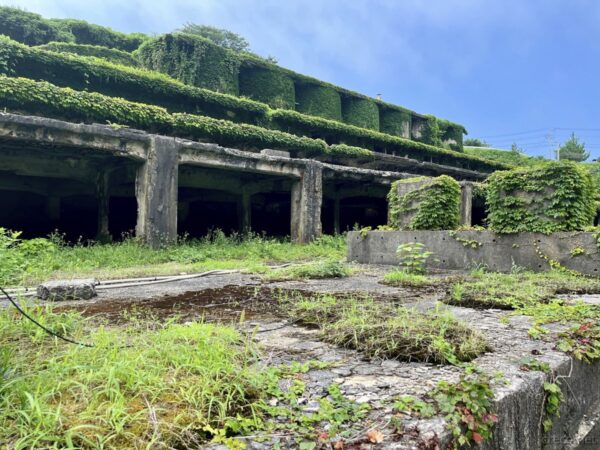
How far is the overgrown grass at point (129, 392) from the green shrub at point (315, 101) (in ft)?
94.4

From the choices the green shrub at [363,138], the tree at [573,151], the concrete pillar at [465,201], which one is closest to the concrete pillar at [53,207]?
the green shrub at [363,138]

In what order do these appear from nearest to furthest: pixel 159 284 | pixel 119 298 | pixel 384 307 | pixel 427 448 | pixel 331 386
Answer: pixel 427 448 → pixel 331 386 → pixel 384 307 → pixel 119 298 → pixel 159 284

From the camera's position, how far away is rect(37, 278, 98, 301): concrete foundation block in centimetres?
445

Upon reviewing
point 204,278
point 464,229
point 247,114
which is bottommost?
point 204,278

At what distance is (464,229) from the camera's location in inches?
331

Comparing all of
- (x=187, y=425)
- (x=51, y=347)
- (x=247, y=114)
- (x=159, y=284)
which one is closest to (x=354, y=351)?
(x=187, y=425)

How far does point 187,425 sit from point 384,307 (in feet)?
8.20

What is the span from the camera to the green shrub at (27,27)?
2864cm

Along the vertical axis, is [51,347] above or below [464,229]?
below

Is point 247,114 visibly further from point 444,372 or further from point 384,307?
point 444,372

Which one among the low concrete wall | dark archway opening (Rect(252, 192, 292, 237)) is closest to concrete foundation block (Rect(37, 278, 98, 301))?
the low concrete wall

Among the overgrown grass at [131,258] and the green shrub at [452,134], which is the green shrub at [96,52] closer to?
the overgrown grass at [131,258]

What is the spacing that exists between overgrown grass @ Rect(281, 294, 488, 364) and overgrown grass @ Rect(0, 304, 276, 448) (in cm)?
72

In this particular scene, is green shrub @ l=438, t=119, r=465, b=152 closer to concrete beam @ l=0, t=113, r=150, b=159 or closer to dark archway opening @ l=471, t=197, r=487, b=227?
dark archway opening @ l=471, t=197, r=487, b=227
